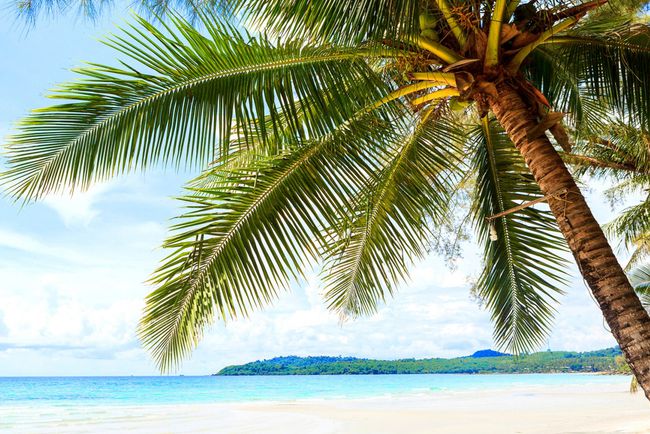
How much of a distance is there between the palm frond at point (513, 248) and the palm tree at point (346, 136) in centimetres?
2

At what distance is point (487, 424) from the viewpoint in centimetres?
1488

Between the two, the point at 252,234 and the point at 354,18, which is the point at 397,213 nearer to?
the point at 252,234

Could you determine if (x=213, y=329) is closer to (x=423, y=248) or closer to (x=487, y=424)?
(x=423, y=248)

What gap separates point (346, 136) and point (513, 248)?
2.23 m

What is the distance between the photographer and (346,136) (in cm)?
454

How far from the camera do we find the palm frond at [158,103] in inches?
145

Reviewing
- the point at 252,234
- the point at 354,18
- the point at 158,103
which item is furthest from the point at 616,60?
the point at 158,103

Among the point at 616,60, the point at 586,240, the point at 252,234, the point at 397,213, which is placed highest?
the point at 616,60

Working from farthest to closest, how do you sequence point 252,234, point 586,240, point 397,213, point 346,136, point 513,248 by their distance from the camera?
point 513,248 → point 397,213 → point 346,136 → point 252,234 → point 586,240

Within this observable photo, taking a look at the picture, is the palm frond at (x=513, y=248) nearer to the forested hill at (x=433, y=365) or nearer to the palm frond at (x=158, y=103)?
the palm frond at (x=158, y=103)

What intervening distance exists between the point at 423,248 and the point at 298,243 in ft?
5.41

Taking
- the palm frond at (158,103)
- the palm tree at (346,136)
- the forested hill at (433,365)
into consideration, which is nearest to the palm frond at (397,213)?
the palm tree at (346,136)

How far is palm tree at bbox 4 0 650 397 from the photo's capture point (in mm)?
3676

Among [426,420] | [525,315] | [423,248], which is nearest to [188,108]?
[423,248]
